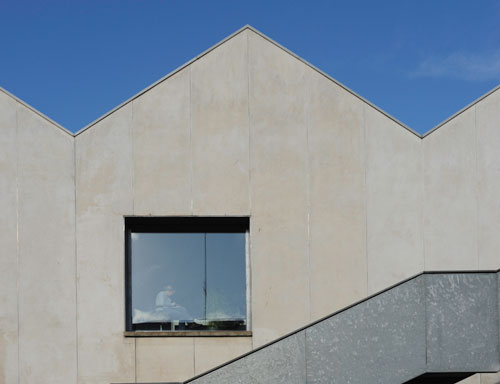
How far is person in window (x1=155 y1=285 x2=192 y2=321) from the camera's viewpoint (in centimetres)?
1187

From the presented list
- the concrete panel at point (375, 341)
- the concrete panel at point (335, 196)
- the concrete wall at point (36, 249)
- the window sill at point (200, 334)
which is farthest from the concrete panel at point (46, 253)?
the concrete panel at point (375, 341)

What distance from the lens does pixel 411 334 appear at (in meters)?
7.57

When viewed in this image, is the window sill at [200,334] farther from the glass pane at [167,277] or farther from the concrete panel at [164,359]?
the glass pane at [167,277]

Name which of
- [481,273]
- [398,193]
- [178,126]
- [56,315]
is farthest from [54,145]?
[481,273]

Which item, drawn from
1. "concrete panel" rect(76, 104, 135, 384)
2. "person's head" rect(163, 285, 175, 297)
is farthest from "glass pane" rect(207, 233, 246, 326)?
"concrete panel" rect(76, 104, 135, 384)

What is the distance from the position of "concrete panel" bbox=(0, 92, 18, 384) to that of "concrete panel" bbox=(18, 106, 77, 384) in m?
0.13

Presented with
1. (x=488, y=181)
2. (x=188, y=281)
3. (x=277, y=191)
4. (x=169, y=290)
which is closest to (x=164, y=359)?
(x=169, y=290)

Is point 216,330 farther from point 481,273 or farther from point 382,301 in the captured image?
point 481,273

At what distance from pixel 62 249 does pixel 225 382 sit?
529cm

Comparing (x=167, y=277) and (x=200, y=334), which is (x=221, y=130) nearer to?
(x=167, y=277)

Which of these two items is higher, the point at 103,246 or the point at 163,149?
the point at 163,149

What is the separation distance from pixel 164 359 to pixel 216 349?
1.09 meters

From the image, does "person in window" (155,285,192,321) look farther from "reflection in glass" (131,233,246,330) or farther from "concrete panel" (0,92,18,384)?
"concrete panel" (0,92,18,384)

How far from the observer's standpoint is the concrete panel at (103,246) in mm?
11273
